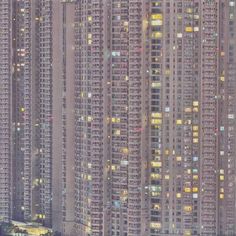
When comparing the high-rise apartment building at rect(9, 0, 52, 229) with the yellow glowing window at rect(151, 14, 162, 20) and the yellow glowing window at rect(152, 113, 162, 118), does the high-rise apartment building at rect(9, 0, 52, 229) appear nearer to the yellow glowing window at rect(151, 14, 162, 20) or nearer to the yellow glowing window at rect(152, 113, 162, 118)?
the yellow glowing window at rect(151, 14, 162, 20)

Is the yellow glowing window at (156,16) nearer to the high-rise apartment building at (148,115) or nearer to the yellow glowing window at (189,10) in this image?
the high-rise apartment building at (148,115)

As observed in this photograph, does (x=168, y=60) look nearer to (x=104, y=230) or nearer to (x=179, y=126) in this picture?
(x=179, y=126)

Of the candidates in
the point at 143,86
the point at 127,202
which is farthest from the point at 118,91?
the point at 127,202

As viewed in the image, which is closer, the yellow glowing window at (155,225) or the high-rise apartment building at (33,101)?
the yellow glowing window at (155,225)

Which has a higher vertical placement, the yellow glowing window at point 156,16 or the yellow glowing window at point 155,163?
the yellow glowing window at point 156,16

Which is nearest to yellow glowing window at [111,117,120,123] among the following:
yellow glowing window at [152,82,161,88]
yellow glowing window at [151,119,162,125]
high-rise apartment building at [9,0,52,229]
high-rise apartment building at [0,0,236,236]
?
high-rise apartment building at [0,0,236,236]

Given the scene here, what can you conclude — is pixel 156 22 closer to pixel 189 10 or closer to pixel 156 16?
pixel 156 16

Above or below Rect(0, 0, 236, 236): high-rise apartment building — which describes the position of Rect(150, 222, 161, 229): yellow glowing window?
below

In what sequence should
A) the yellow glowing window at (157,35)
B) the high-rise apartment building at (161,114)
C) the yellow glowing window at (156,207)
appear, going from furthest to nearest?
the yellow glowing window at (156,207)
the yellow glowing window at (157,35)
the high-rise apartment building at (161,114)

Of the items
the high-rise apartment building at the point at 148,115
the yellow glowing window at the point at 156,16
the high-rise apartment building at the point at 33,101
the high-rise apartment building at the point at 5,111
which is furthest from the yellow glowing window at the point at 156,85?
the high-rise apartment building at the point at 5,111

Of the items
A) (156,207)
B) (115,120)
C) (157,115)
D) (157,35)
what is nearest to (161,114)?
(157,115)

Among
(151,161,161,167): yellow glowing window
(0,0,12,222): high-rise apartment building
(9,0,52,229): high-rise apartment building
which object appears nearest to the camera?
(151,161,161,167): yellow glowing window
